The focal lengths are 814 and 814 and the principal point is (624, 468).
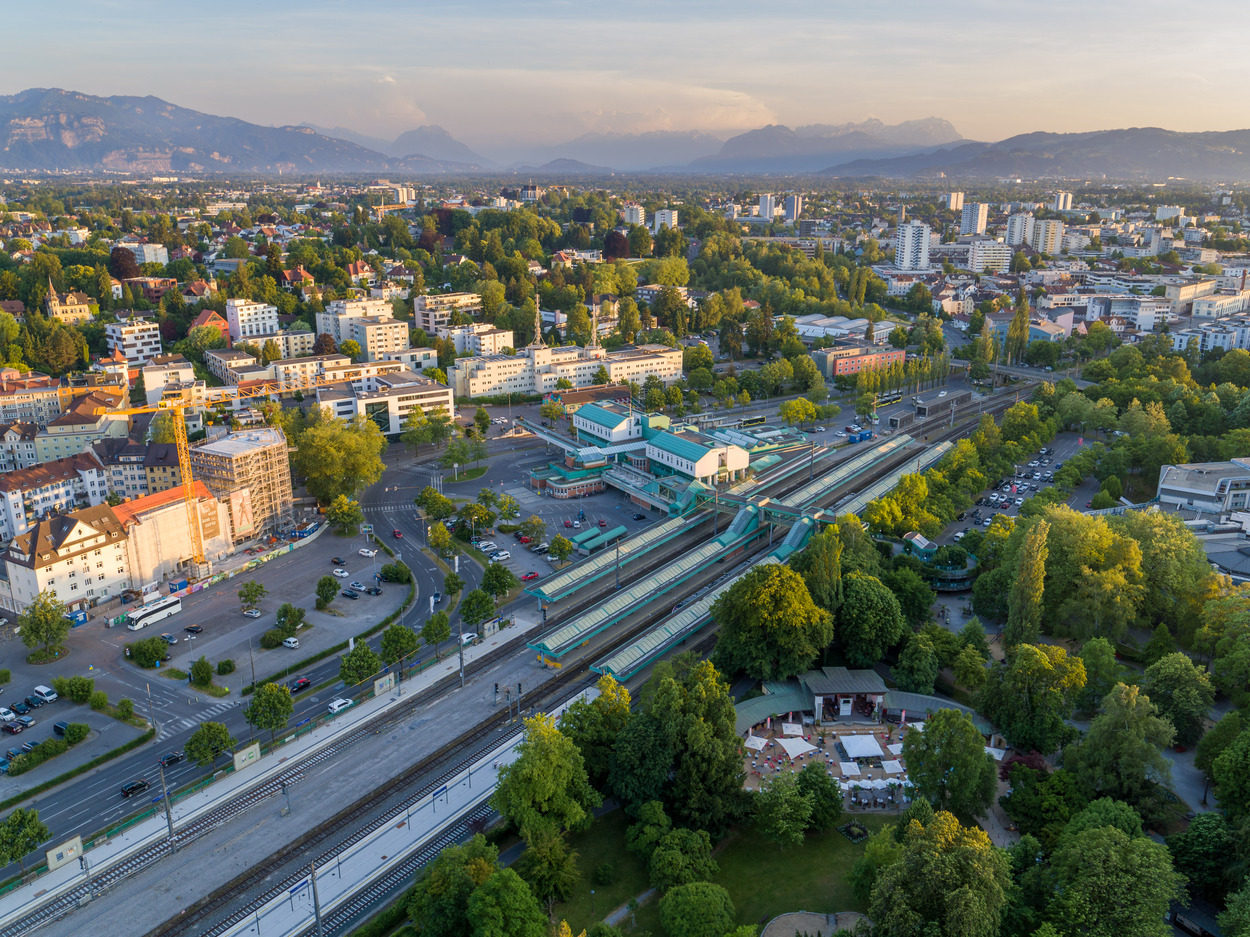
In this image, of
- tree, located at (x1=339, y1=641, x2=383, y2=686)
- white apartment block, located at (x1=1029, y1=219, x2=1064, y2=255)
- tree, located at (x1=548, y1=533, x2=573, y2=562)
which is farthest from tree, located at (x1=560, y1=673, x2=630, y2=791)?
white apartment block, located at (x1=1029, y1=219, x2=1064, y2=255)

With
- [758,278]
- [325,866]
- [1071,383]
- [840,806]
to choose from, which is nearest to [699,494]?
[840,806]

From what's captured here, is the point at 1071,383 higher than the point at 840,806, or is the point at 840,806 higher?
the point at 1071,383

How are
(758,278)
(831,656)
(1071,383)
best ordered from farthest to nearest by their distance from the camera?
(758,278), (1071,383), (831,656)

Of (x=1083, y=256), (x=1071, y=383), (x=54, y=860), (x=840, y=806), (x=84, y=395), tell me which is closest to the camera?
(x=54, y=860)

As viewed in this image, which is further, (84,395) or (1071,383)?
(1071,383)

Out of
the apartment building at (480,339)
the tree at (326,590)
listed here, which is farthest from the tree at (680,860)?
the apartment building at (480,339)

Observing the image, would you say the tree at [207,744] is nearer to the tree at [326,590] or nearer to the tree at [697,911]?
the tree at [326,590]

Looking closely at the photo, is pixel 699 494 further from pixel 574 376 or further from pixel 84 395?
pixel 84 395
